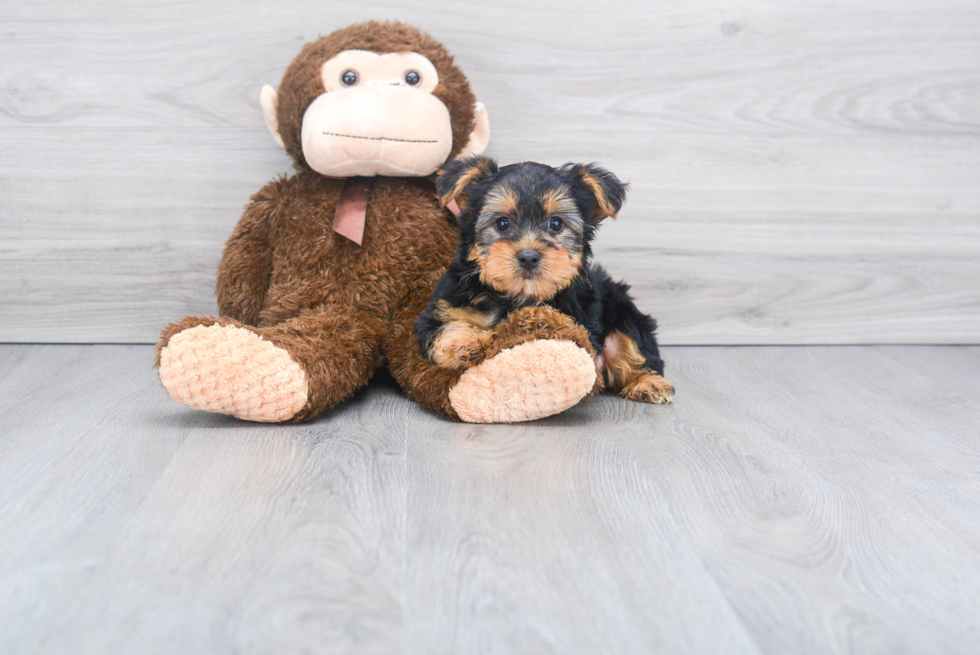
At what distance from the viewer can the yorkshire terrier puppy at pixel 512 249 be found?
5.75ft

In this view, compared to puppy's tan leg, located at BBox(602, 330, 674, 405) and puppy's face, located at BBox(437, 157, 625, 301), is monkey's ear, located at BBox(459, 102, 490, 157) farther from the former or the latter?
puppy's tan leg, located at BBox(602, 330, 674, 405)

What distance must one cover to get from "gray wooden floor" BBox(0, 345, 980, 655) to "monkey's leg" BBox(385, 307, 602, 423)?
0.06 m

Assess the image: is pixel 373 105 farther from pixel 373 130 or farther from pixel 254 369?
pixel 254 369

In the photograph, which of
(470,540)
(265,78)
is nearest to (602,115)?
(265,78)

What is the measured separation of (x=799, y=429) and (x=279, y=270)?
146cm

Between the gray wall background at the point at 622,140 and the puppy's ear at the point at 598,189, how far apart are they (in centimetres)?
77

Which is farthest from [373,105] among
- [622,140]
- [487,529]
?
[487,529]

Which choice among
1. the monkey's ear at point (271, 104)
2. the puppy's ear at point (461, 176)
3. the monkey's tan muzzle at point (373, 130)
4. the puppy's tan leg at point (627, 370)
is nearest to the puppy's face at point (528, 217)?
the puppy's ear at point (461, 176)

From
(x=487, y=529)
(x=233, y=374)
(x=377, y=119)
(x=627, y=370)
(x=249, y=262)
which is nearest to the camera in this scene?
(x=487, y=529)

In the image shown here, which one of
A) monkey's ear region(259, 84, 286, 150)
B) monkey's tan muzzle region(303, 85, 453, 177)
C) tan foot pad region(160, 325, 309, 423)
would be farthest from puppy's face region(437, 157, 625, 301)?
monkey's ear region(259, 84, 286, 150)

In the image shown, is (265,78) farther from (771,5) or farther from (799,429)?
(799,429)

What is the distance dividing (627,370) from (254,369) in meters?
1.00

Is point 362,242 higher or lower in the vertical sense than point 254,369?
higher

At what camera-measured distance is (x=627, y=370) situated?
215 cm
